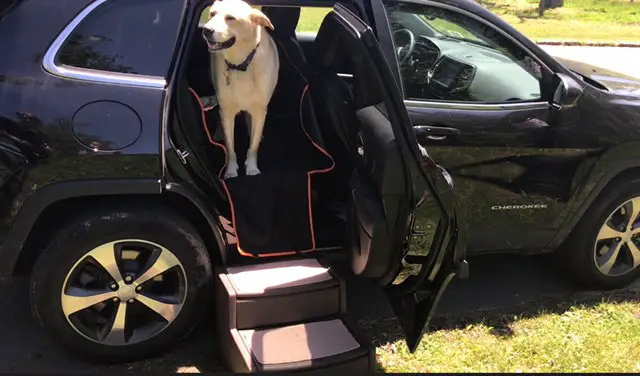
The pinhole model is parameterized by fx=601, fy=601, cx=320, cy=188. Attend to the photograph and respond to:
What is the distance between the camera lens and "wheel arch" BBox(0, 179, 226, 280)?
257 centimetres

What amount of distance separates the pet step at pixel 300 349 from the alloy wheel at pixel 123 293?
0.37m

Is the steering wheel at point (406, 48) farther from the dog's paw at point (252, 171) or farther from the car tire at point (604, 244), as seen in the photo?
the car tire at point (604, 244)

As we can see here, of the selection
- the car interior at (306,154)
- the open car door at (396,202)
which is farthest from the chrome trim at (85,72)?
the open car door at (396,202)

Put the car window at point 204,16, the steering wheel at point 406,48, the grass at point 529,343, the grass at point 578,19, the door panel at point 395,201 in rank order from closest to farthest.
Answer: the door panel at point 395,201 < the car window at point 204,16 < the grass at point 529,343 < the steering wheel at point 406,48 < the grass at point 578,19

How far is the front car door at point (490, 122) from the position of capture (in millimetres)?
3105

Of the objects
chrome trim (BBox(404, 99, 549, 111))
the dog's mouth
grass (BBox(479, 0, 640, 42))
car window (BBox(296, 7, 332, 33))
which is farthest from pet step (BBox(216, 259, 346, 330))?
grass (BBox(479, 0, 640, 42))

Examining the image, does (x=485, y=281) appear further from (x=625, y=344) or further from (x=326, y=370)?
(x=326, y=370)

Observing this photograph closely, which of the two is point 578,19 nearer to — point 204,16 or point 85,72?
point 204,16

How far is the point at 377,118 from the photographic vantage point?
2.64 meters

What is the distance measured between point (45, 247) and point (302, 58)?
1821 mm

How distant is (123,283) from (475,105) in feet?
6.50

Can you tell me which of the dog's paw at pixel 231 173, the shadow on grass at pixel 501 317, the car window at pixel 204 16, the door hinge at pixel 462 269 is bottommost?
the shadow on grass at pixel 501 317

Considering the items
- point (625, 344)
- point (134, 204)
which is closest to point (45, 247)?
point (134, 204)

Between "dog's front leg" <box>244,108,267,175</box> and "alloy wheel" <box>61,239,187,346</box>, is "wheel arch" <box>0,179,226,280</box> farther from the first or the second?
"dog's front leg" <box>244,108,267,175</box>
